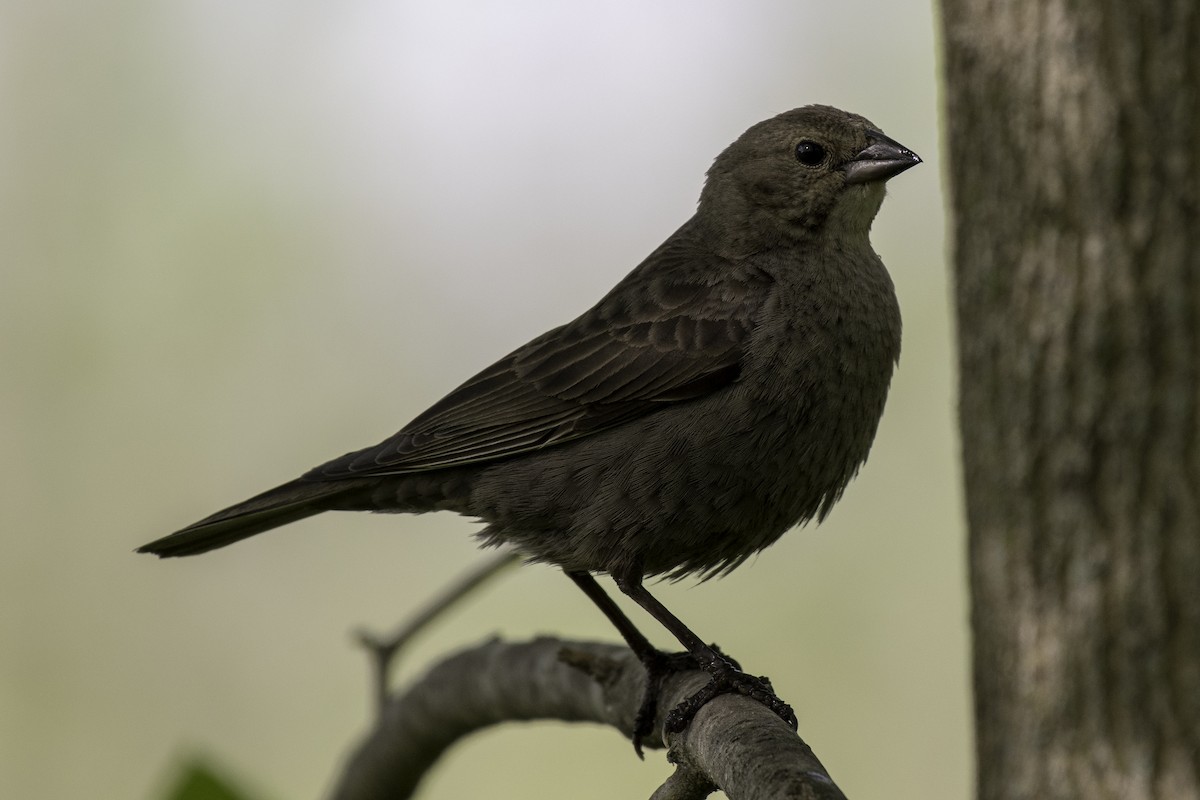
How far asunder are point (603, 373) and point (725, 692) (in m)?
1.17

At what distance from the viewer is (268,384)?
25.4ft

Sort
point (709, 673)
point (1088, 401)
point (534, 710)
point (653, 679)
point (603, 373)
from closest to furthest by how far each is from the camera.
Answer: point (1088, 401)
point (709, 673)
point (653, 679)
point (534, 710)
point (603, 373)

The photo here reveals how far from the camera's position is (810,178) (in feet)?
15.1

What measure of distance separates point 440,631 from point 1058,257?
596cm

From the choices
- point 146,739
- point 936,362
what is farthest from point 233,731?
point 936,362

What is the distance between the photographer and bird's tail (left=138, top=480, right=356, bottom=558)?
4312mm

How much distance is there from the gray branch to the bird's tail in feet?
2.28

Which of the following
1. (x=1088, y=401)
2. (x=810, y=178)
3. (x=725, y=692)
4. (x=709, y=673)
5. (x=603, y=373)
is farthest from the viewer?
(x=810, y=178)

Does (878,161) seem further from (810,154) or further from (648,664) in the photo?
(648,664)

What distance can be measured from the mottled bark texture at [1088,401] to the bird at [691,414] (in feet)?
5.49

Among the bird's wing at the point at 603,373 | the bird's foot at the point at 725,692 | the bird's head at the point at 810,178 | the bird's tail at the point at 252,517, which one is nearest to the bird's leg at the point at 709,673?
the bird's foot at the point at 725,692

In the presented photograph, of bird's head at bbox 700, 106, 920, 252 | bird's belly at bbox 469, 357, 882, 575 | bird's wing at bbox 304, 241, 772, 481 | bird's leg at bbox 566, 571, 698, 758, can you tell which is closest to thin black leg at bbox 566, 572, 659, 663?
bird's leg at bbox 566, 571, 698, 758

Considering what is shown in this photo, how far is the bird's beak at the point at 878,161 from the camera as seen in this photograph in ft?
14.4

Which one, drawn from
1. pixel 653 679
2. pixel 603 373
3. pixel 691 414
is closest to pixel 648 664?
pixel 653 679
